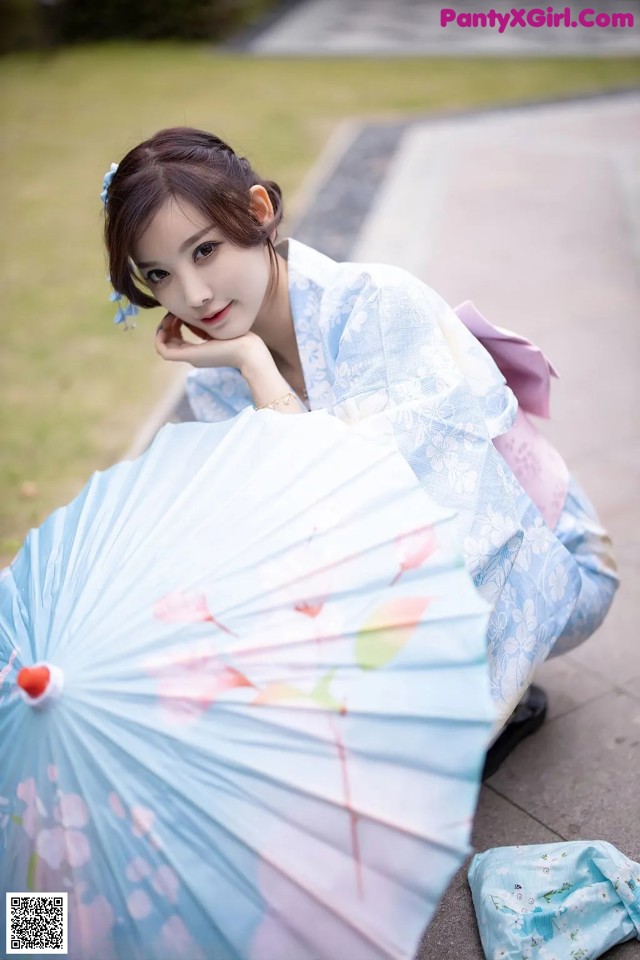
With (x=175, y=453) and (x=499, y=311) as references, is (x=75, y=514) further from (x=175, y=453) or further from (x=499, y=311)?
(x=499, y=311)

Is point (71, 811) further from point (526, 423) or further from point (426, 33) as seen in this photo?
point (426, 33)

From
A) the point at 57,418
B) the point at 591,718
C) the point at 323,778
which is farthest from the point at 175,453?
the point at 57,418

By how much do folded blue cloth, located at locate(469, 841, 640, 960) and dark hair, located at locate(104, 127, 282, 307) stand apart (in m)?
1.51

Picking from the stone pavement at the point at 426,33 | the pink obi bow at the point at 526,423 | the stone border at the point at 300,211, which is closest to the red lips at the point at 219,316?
the pink obi bow at the point at 526,423

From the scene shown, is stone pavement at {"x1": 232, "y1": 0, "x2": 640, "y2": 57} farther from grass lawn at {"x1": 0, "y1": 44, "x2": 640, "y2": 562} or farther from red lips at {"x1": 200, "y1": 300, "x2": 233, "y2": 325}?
red lips at {"x1": 200, "y1": 300, "x2": 233, "y2": 325}

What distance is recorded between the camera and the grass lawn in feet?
16.0

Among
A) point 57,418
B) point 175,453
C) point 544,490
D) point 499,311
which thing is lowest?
point 57,418

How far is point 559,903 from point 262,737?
0.94 meters

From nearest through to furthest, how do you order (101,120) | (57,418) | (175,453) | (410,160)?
(175,453), (57,418), (410,160), (101,120)

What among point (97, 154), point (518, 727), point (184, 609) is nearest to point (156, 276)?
point (184, 609)

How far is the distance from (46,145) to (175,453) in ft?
29.7

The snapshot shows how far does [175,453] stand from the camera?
1.97 meters

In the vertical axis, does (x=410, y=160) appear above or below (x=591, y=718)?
above

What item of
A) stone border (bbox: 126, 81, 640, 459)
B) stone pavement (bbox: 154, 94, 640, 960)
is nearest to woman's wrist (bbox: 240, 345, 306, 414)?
stone pavement (bbox: 154, 94, 640, 960)
